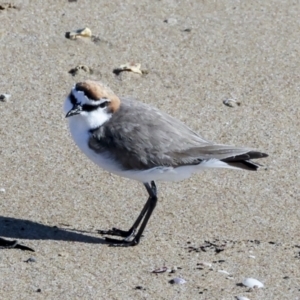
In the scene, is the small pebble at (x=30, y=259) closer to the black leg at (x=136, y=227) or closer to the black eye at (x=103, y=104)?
the black leg at (x=136, y=227)

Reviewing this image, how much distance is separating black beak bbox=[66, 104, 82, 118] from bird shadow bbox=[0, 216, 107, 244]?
755 mm

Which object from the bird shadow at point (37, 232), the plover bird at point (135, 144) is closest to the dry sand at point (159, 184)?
the bird shadow at point (37, 232)

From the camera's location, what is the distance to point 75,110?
609 centimetres

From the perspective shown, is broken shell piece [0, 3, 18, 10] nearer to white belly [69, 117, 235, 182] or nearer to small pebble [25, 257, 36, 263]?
white belly [69, 117, 235, 182]

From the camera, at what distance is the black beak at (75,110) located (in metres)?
6.06

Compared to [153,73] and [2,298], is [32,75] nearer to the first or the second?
[153,73]

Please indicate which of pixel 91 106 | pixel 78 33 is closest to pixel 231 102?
pixel 78 33

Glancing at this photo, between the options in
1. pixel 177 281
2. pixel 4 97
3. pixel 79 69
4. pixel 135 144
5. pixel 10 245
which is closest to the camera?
pixel 177 281

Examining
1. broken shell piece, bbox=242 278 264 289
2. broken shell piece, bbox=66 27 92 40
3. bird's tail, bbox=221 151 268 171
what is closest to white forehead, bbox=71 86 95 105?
bird's tail, bbox=221 151 268 171

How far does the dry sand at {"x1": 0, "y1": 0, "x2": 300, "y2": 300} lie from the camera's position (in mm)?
5785

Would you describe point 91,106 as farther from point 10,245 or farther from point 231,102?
point 231,102

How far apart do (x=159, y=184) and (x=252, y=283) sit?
4.60ft

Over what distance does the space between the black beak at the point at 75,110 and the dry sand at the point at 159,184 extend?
28.0 inches

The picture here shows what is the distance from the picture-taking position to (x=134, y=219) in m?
6.43
